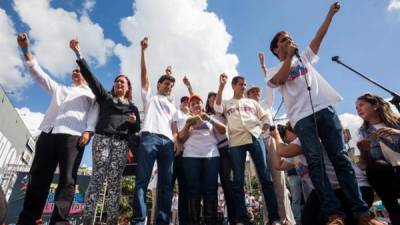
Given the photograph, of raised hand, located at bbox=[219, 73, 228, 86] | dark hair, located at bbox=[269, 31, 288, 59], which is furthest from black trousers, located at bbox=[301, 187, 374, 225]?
raised hand, located at bbox=[219, 73, 228, 86]

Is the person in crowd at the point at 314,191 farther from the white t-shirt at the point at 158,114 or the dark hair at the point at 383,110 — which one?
the white t-shirt at the point at 158,114

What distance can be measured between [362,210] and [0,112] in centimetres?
2529

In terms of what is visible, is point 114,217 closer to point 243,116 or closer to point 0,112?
point 243,116

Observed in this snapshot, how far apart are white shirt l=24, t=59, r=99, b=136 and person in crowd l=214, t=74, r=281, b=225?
1.76 m

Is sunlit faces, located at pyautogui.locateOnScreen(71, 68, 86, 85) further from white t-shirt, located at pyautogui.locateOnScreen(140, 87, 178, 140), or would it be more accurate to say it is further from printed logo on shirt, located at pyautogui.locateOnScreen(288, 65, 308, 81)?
printed logo on shirt, located at pyautogui.locateOnScreen(288, 65, 308, 81)

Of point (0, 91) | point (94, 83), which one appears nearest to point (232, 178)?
point (94, 83)

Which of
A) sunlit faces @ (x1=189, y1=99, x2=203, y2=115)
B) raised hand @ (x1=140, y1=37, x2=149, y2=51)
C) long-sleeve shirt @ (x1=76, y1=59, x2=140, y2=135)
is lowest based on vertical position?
long-sleeve shirt @ (x1=76, y1=59, x2=140, y2=135)

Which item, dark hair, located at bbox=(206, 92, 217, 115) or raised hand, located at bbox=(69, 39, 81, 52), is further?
dark hair, located at bbox=(206, 92, 217, 115)

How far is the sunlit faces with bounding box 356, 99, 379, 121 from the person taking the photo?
2.85 m

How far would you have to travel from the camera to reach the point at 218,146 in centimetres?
374

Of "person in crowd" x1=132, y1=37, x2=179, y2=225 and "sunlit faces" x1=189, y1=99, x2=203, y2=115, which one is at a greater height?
"sunlit faces" x1=189, y1=99, x2=203, y2=115

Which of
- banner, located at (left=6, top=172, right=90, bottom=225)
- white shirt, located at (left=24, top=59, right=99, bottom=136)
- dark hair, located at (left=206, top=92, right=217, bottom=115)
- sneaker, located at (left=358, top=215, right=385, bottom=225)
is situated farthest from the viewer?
banner, located at (left=6, top=172, right=90, bottom=225)

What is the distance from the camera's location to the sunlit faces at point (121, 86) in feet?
11.3

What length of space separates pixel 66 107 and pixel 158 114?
1.08 m
